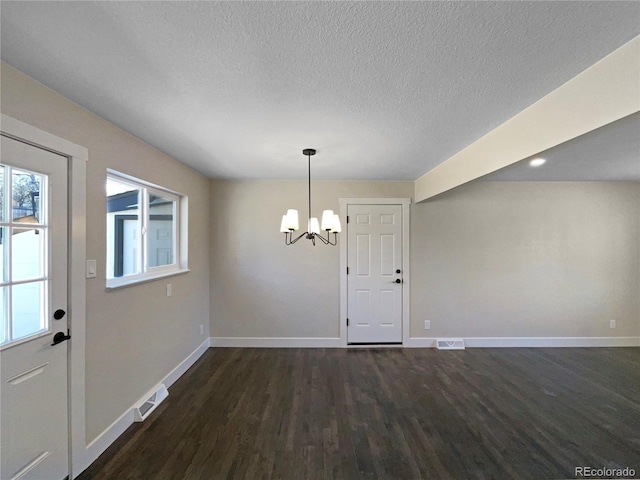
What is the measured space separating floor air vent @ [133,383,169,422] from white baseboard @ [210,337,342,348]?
4.02ft

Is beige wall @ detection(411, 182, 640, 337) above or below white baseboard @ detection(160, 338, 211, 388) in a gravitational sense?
above

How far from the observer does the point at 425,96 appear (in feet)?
5.35

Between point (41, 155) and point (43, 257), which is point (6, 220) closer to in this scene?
point (43, 257)

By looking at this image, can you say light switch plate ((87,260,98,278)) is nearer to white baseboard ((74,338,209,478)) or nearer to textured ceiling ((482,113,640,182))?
white baseboard ((74,338,209,478))

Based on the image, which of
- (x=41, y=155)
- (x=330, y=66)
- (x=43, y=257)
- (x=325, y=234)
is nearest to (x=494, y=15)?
(x=330, y=66)

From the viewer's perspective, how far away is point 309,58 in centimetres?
129

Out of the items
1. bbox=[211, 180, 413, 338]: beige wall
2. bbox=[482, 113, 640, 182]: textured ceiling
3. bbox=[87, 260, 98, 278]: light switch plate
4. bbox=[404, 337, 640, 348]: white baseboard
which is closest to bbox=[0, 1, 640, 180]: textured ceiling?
bbox=[482, 113, 640, 182]: textured ceiling

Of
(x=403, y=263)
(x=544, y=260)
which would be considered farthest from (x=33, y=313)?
(x=544, y=260)

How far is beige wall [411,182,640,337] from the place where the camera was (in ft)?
12.8

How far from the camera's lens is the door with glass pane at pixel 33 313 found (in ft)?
4.57

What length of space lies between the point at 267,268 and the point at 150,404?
2008 mm

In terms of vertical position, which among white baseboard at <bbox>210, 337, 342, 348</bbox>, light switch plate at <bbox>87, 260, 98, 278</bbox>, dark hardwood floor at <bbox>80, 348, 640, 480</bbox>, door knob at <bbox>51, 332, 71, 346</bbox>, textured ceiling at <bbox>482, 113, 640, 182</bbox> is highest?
textured ceiling at <bbox>482, 113, 640, 182</bbox>

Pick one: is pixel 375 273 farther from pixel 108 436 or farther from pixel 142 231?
pixel 108 436

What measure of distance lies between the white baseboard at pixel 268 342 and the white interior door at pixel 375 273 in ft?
1.74
